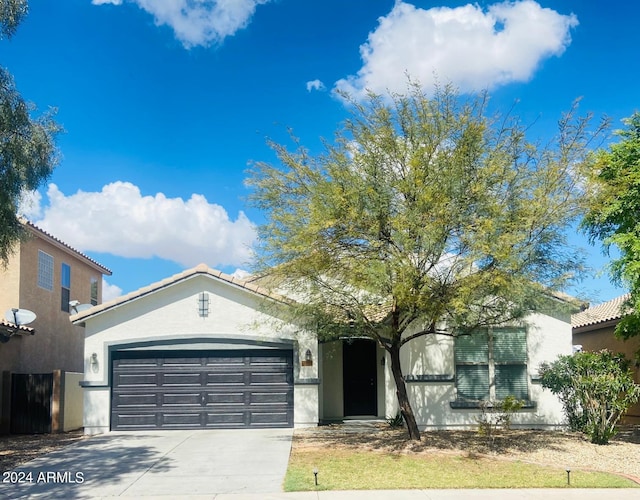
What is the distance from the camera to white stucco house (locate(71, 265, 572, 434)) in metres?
16.9

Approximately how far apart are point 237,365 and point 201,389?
1.09m

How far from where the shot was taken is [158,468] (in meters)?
12.0

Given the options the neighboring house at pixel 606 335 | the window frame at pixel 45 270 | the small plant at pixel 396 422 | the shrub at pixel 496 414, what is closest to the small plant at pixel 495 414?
the shrub at pixel 496 414

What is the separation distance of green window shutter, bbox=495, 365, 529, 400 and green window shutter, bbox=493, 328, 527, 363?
0.20m

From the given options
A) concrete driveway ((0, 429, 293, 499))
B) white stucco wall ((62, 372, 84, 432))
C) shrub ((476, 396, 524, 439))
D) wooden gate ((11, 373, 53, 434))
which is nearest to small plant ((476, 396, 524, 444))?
shrub ((476, 396, 524, 439))

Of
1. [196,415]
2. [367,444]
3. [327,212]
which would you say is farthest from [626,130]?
[196,415]

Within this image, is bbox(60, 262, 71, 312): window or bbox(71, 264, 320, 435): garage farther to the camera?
bbox(60, 262, 71, 312): window

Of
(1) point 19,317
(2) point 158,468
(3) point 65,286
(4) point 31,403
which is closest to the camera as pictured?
(2) point 158,468

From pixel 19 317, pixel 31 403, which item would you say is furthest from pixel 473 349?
pixel 19 317

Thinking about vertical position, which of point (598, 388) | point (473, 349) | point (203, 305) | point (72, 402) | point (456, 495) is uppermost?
point (203, 305)

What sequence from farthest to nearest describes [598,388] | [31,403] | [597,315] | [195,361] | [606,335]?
1. [597,315]
2. [606,335]
3. [31,403]
4. [195,361]
5. [598,388]

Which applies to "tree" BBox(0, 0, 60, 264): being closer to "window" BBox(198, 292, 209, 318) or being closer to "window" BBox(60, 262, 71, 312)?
"window" BBox(198, 292, 209, 318)

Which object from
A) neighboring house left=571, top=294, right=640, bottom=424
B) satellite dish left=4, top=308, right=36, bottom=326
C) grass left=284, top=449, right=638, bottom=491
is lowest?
grass left=284, top=449, right=638, bottom=491

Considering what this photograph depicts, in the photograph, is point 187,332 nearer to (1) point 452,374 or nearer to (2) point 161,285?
(2) point 161,285
